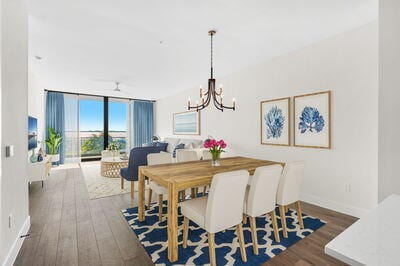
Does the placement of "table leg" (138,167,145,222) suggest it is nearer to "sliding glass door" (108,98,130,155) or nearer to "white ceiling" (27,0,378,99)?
"white ceiling" (27,0,378,99)

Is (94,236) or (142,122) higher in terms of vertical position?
(142,122)

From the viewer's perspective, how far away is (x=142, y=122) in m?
8.48

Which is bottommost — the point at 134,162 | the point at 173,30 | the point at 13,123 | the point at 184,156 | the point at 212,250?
the point at 212,250

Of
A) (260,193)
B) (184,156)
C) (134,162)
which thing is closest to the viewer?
(260,193)

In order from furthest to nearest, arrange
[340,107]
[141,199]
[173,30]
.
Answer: [340,107]
[173,30]
[141,199]

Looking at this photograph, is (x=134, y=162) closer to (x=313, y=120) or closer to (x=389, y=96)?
(x=313, y=120)

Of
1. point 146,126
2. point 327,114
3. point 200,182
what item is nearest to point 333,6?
point 327,114

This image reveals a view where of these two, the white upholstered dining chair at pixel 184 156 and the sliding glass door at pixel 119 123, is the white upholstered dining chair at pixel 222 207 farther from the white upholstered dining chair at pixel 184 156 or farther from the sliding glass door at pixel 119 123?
the sliding glass door at pixel 119 123

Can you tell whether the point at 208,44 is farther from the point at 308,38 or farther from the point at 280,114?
the point at 280,114

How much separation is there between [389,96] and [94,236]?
3.43 meters

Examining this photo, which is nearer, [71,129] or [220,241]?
[220,241]

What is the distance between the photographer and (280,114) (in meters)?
3.59

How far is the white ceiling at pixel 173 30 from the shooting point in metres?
2.23

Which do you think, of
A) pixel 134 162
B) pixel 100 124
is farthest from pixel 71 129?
pixel 134 162
